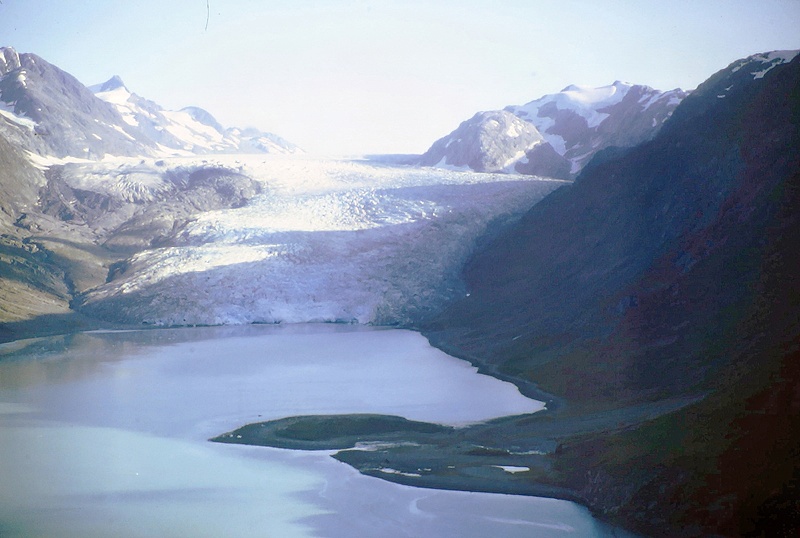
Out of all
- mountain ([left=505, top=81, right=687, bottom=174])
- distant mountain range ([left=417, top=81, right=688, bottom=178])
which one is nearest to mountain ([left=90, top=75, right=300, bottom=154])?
distant mountain range ([left=417, top=81, right=688, bottom=178])

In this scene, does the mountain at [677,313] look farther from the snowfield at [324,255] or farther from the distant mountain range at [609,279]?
the snowfield at [324,255]

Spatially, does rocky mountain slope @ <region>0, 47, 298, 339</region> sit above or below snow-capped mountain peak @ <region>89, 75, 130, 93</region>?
below

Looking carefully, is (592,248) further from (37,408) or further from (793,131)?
(37,408)

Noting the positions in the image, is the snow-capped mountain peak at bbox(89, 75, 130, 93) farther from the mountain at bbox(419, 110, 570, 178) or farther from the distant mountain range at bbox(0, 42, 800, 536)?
the mountain at bbox(419, 110, 570, 178)

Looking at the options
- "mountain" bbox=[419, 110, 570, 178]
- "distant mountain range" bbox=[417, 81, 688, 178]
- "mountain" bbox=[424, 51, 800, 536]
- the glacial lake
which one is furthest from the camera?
"mountain" bbox=[419, 110, 570, 178]

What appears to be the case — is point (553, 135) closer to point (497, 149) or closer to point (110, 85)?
point (497, 149)

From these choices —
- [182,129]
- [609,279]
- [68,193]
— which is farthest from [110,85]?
[609,279]
